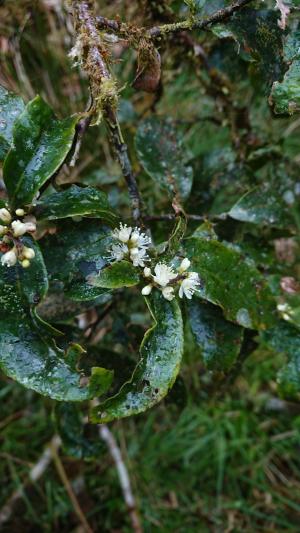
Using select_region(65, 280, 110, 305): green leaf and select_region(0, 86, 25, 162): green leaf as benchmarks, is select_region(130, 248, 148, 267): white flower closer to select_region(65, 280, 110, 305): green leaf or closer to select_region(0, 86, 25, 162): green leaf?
select_region(65, 280, 110, 305): green leaf

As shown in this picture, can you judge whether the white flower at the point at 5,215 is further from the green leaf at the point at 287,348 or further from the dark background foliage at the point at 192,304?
the green leaf at the point at 287,348

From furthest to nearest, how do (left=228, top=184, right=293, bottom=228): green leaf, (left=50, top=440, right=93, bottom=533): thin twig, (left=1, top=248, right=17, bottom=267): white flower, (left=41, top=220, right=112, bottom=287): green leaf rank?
(left=50, top=440, right=93, bottom=533): thin twig < (left=228, top=184, right=293, bottom=228): green leaf < (left=41, top=220, right=112, bottom=287): green leaf < (left=1, top=248, right=17, bottom=267): white flower

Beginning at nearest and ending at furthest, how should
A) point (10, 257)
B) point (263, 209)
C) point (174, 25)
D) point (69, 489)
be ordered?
point (10, 257) → point (174, 25) → point (263, 209) → point (69, 489)

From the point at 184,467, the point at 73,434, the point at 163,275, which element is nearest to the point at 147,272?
the point at 163,275

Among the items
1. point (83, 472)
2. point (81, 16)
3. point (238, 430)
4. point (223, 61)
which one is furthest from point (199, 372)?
point (81, 16)

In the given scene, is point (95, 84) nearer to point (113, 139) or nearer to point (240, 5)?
point (113, 139)

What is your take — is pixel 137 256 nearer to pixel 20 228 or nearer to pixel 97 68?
pixel 20 228

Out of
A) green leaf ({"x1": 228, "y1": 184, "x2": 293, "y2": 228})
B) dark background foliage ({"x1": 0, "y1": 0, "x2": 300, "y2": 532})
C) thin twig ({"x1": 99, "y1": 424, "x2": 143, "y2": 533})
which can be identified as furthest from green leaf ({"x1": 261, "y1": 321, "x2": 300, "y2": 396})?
thin twig ({"x1": 99, "y1": 424, "x2": 143, "y2": 533})
